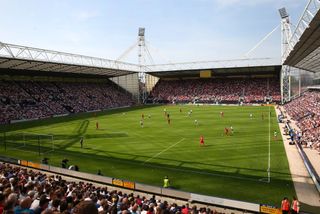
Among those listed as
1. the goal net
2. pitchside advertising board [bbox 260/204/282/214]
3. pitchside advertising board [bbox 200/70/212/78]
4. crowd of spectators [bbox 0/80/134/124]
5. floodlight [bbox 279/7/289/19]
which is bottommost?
pitchside advertising board [bbox 260/204/282/214]

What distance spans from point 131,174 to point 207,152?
29.4ft

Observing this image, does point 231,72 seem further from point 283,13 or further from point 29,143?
point 29,143

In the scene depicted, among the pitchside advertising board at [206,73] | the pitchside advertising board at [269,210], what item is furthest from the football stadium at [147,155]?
the pitchside advertising board at [206,73]

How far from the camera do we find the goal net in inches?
1205

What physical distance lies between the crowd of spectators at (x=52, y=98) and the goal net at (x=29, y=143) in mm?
16489

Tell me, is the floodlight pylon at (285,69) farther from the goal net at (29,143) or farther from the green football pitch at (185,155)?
the goal net at (29,143)

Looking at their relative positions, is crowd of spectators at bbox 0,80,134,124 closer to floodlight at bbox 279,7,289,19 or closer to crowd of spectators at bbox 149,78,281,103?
crowd of spectators at bbox 149,78,281,103

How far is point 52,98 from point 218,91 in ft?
158

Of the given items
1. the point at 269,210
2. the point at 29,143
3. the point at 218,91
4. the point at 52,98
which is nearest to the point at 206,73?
the point at 218,91

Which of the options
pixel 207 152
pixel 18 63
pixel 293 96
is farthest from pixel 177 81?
pixel 207 152

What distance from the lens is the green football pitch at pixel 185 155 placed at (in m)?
19.6

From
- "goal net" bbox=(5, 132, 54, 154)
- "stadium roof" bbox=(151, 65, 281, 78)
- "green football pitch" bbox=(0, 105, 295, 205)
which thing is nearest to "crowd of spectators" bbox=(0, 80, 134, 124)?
"green football pitch" bbox=(0, 105, 295, 205)

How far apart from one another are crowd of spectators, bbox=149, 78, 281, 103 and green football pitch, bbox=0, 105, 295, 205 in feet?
131

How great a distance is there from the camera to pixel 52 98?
219ft
